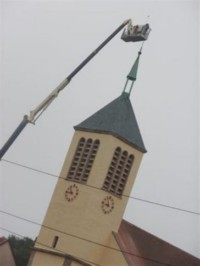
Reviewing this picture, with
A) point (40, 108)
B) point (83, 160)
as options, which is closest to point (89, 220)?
point (83, 160)

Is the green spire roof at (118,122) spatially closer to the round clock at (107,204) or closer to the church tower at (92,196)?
the church tower at (92,196)

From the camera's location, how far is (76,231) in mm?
26375

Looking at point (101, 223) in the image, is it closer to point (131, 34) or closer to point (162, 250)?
point (162, 250)

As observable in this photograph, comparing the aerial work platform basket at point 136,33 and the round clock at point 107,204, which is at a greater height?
the aerial work platform basket at point 136,33

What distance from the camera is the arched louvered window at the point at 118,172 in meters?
27.7

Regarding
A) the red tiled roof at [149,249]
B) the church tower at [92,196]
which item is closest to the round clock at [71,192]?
the church tower at [92,196]

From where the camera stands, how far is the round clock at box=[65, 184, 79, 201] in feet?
89.2

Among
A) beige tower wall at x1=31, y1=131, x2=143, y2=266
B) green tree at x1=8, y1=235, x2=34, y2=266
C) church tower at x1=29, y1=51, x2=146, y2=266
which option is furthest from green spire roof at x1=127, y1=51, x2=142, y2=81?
green tree at x1=8, y1=235, x2=34, y2=266

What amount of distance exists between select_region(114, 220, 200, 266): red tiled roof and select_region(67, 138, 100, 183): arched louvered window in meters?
3.73

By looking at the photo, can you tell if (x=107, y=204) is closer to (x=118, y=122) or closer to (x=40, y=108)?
(x=118, y=122)

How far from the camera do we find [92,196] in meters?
26.8

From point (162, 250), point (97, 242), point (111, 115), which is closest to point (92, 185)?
point (97, 242)

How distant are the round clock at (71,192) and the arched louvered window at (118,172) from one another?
150 cm

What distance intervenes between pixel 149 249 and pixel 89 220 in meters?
6.56
